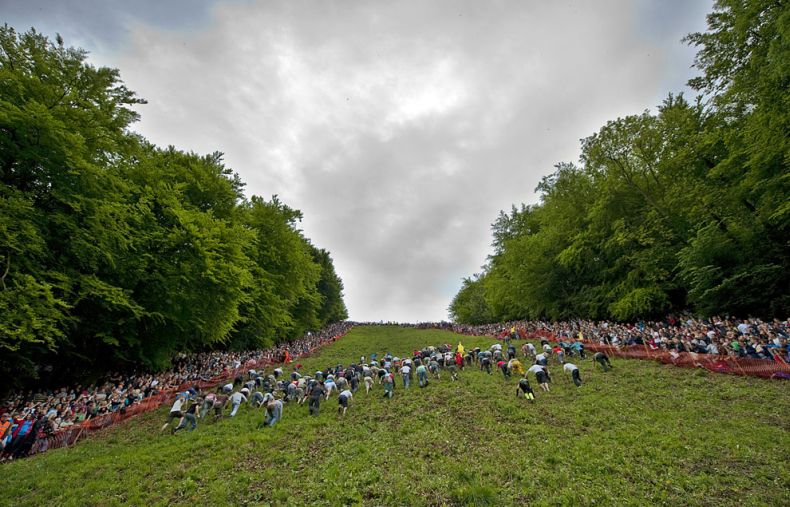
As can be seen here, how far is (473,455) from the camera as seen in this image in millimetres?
9273

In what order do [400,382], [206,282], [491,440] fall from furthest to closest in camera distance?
[206,282] < [400,382] < [491,440]

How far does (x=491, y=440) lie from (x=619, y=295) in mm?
26360

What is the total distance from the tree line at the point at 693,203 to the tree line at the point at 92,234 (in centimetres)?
3076

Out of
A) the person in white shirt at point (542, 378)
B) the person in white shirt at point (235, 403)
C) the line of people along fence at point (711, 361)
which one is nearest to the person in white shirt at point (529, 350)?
the line of people along fence at point (711, 361)

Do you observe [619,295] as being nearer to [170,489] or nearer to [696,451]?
[696,451]

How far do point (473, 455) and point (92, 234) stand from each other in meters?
19.0

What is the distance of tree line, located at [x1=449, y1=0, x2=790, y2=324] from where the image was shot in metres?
17.3

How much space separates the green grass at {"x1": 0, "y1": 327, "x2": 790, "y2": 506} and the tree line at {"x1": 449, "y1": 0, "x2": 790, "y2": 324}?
12563 mm

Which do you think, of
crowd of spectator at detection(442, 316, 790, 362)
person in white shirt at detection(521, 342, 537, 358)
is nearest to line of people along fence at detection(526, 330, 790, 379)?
crowd of spectator at detection(442, 316, 790, 362)

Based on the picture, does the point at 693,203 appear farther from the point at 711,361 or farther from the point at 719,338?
the point at 711,361

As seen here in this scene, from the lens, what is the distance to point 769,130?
1667cm

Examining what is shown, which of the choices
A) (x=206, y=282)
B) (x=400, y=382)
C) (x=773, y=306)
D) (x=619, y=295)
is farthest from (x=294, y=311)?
(x=773, y=306)

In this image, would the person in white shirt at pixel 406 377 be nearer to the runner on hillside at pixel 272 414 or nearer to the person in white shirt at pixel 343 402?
the person in white shirt at pixel 343 402

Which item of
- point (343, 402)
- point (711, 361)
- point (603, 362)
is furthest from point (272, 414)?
point (711, 361)
